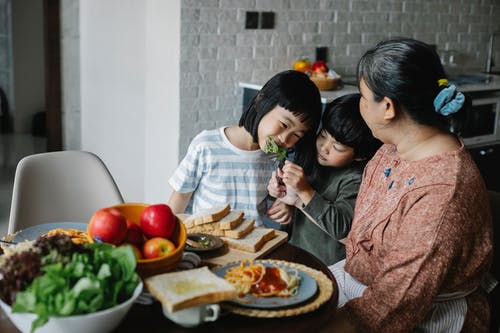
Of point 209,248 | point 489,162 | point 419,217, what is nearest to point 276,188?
point 209,248

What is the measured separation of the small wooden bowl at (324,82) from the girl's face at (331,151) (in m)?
1.51

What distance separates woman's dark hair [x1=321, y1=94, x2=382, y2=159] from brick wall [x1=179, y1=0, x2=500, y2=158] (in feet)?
5.18

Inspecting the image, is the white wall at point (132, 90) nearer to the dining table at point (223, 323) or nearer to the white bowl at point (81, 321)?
the dining table at point (223, 323)

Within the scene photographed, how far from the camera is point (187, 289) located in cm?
142

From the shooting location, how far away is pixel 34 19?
6.53m

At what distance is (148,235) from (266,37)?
8.56 ft

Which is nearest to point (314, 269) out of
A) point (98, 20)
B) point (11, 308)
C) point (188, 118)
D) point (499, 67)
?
point (11, 308)

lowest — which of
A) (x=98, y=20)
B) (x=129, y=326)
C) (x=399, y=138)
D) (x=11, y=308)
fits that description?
(x=129, y=326)

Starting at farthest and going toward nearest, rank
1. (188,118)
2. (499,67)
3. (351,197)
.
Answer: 1. (499,67)
2. (188,118)
3. (351,197)

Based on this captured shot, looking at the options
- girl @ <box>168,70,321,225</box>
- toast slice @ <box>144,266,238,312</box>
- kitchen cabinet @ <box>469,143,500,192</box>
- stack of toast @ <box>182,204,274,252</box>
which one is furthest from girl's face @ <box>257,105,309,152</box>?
kitchen cabinet @ <box>469,143,500,192</box>

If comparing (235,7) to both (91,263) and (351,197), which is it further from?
(91,263)

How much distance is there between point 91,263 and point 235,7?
8.94ft

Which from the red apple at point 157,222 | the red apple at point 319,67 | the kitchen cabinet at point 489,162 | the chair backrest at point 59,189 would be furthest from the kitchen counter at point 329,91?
the red apple at point 157,222

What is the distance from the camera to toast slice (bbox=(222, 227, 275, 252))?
74.1 inches
